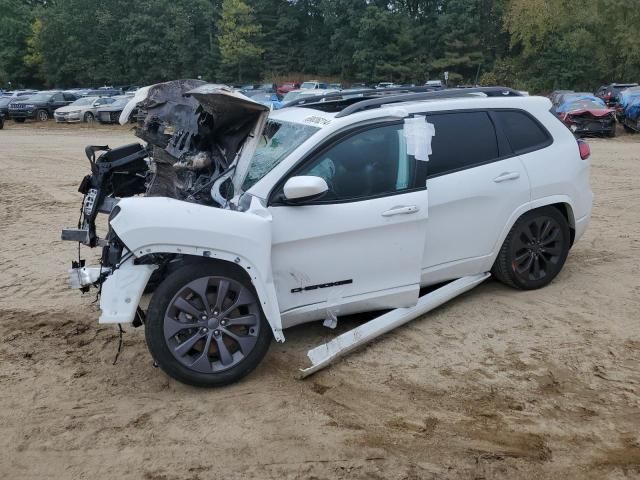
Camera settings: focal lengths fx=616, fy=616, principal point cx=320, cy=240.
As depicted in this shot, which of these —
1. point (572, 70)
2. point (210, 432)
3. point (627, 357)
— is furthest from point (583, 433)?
point (572, 70)

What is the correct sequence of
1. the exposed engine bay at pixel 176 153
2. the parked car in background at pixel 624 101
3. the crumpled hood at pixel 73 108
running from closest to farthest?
the exposed engine bay at pixel 176 153
the parked car in background at pixel 624 101
the crumpled hood at pixel 73 108

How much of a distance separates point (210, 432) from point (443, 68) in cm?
5571

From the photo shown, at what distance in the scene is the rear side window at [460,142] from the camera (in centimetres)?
497

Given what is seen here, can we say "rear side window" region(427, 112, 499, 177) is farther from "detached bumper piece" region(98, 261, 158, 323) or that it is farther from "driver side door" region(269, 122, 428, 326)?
"detached bumper piece" region(98, 261, 158, 323)

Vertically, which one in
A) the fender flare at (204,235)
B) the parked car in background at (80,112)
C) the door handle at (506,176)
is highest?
the door handle at (506,176)

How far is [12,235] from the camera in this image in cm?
818

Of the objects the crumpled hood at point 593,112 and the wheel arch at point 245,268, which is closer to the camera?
the wheel arch at point 245,268

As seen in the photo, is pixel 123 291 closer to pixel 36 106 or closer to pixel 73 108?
pixel 73 108

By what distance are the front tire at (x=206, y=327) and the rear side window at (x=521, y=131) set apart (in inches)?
108

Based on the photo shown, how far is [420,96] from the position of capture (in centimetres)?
518

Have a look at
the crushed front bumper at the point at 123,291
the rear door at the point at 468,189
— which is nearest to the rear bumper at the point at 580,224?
the rear door at the point at 468,189

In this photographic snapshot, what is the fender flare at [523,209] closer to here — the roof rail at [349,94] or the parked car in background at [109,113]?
the roof rail at [349,94]

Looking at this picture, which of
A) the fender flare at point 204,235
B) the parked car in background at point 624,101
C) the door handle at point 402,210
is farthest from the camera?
the parked car in background at point 624,101

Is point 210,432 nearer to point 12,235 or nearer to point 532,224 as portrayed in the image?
point 532,224
